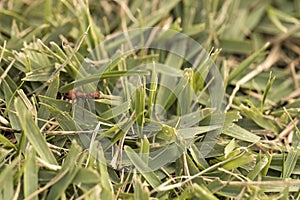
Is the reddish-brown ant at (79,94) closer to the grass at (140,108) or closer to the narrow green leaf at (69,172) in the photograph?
the grass at (140,108)

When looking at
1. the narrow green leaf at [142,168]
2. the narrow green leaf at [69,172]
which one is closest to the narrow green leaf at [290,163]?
the narrow green leaf at [142,168]

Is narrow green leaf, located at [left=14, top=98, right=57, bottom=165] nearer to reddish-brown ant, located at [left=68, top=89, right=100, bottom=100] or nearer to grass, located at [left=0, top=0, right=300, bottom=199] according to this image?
grass, located at [left=0, top=0, right=300, bottom=199]

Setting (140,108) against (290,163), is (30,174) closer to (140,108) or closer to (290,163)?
(140,108)

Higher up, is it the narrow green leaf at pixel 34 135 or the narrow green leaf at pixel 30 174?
the narrow green leaf at pixel 34 135

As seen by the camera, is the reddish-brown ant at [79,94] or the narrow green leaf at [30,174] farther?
the reddish-brown ant at [79,94]

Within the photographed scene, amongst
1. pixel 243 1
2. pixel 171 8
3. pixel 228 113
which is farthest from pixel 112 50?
pixel 243 1

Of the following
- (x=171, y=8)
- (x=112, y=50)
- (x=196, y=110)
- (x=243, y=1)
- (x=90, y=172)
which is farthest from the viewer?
(x=243, y=1)

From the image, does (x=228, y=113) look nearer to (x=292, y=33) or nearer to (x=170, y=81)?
(x=170, y=81)

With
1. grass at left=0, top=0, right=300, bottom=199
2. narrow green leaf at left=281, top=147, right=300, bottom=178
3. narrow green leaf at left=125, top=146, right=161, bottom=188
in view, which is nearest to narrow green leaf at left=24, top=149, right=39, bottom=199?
grass at left=0, top=0, right=300, bottom=199
